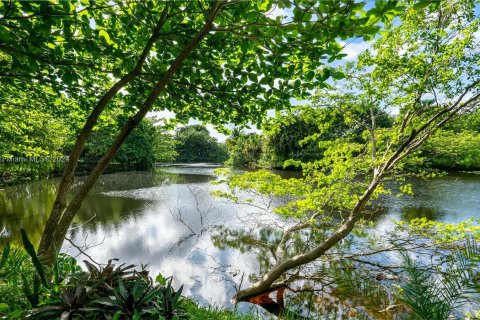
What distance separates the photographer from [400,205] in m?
14.2

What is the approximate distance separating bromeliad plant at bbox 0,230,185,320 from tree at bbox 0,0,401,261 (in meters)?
0.31

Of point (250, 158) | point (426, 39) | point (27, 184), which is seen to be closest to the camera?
point (426, 39)

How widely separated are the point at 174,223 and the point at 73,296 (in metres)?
9.62

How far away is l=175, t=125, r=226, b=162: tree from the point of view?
6994 centimetres

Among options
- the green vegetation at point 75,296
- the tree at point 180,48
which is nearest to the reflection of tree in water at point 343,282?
the tree at point 180,48

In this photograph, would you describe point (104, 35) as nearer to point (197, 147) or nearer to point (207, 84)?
point (207, 84)

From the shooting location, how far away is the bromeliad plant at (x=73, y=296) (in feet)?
6.59

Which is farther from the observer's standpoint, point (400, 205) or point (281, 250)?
point (400, 205)

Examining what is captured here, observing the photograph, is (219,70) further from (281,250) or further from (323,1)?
(281,250)

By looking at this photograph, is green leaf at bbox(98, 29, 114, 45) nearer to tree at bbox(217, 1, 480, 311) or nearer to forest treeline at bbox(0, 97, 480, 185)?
forest treeline at bbox(0, 97, 480, 185)

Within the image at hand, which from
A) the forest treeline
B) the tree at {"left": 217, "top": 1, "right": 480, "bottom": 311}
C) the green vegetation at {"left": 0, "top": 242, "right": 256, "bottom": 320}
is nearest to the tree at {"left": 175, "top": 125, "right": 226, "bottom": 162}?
the forest treeline

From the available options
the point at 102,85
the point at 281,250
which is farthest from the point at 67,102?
the point at 281,250

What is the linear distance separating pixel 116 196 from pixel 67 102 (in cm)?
1427

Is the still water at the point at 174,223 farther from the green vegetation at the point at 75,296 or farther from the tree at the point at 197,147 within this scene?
the tree at the point at 197,147
